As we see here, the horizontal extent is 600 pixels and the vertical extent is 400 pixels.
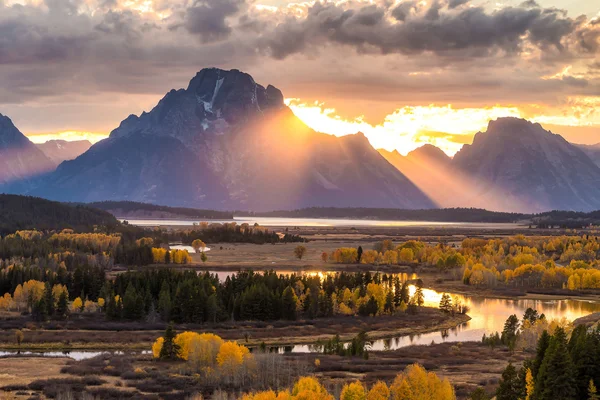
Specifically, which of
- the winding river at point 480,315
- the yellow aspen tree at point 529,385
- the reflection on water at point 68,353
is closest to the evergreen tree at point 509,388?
the yellow aspen tree at point 529,385

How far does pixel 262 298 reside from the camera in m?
141

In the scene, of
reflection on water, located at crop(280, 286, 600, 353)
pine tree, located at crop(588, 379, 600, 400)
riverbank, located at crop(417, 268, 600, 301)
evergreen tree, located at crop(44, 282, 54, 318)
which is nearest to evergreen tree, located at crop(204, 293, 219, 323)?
reflection on water, located at crop(280, 286, 600, 353)

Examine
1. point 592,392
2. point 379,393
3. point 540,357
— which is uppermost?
point 540,357

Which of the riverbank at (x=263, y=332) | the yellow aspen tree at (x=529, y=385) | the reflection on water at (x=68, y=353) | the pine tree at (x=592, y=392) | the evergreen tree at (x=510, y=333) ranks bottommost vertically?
the reflection on water at (x=68, y=353)

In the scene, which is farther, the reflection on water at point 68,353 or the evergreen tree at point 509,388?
the reflection on water at point 68,353

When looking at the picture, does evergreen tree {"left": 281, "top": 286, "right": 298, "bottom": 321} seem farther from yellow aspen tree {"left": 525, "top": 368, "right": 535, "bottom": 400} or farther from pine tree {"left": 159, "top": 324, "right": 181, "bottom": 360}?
yellow aspen tree {"left": 525, "top": 368, "right": 535, "bottom": 400}

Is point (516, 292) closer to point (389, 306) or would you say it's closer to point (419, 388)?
point (389, 306)

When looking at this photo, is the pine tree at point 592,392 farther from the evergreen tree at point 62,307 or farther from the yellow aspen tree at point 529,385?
the evergreen tree at point 62,307

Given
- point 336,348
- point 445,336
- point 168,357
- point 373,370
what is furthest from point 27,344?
point 445,336

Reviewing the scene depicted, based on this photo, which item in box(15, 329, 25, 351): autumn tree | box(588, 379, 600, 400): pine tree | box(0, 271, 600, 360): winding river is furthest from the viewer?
box(0, 271, 600, 360): winding river

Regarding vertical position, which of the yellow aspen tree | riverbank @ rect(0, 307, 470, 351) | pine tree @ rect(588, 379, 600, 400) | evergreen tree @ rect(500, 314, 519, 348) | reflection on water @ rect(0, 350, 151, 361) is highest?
pine tree @ rect(588, 379, 600, 400)

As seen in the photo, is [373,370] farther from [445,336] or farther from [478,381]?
[445,336]

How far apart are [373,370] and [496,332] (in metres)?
38.0

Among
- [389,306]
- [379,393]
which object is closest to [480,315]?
[389,306]
